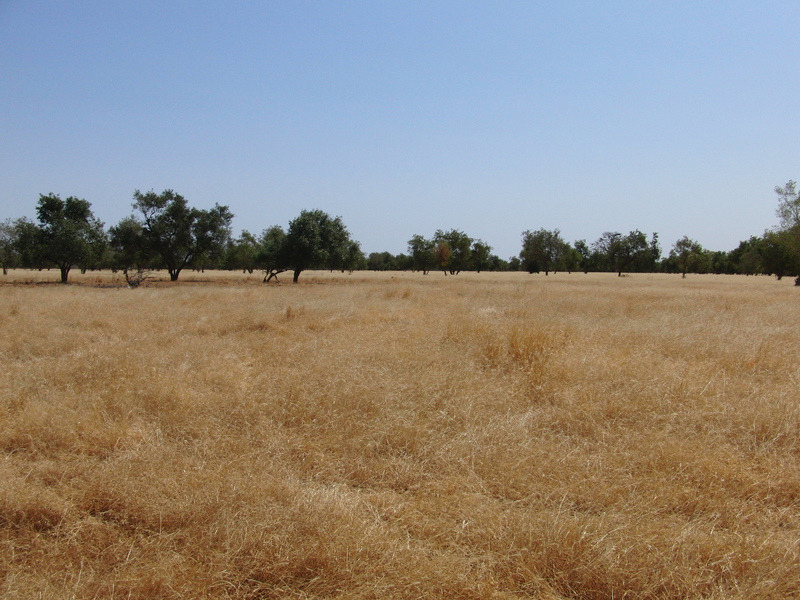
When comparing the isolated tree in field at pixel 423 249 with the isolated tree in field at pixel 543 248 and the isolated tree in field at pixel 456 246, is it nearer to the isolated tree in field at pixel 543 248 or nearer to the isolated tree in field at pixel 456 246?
the isolated tree in field at pixel 456 246

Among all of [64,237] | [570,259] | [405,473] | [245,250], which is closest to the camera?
[405,473]

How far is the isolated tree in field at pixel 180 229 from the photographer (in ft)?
127

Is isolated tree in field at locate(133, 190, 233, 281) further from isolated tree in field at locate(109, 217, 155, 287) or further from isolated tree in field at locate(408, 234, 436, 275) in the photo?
isolated tree in field at locate(408, 234, 436, 275)

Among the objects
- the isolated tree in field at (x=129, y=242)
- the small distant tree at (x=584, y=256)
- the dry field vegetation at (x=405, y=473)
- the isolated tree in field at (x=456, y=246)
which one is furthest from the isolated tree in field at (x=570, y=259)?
the dry field vegetation at (x=405, y=473)

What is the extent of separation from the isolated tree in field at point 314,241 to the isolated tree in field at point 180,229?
690 cm

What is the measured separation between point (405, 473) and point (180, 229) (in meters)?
42.1

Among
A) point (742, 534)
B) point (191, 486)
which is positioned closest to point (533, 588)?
point (742, 534)

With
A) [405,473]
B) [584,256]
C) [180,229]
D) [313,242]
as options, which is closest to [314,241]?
[313,242]

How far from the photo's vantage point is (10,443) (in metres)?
4.09

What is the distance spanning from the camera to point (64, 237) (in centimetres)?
3538

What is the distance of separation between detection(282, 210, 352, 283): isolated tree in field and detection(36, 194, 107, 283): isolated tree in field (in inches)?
645

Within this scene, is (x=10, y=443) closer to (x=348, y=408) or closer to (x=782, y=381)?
(x=348, y=408)

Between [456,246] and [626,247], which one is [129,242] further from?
[626,247]

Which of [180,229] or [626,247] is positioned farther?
[626,247]
